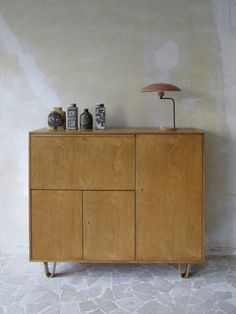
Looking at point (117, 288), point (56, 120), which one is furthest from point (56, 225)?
point (56, 120)

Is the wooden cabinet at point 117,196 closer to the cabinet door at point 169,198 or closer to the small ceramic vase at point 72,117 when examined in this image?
the cabinet door at point 169,198

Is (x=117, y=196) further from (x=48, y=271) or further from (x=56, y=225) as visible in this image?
(x=48, y=271)

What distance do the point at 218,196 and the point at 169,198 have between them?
68 centimetres

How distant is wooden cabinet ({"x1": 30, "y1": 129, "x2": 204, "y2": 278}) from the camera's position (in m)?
2.51

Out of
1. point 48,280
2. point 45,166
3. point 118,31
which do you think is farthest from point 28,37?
point 48,280

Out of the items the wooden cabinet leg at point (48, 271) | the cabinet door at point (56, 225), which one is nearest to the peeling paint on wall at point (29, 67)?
the cabinet door at point (56, 225)

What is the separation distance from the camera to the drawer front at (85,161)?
99.0 inches

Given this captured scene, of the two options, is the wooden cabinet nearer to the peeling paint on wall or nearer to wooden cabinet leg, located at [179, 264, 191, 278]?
wooden cabinet leg, located at [179, 264, 191, 278]

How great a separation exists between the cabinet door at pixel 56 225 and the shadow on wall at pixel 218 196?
44.8 inches

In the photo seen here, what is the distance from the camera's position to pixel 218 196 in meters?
3.02

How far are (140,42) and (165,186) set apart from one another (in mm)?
1223

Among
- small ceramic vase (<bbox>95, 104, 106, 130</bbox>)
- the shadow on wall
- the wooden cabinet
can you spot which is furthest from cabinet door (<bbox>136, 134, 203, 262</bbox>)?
the shadow on wall

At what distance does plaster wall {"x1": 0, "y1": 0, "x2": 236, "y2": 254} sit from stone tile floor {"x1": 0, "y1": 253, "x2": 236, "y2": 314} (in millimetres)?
762

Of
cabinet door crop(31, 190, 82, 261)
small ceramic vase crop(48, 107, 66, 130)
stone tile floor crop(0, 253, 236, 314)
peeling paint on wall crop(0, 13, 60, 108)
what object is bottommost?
stone tile floor crop(0, 253, 236, 314)
